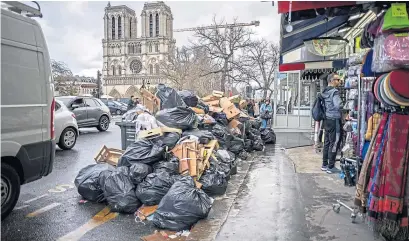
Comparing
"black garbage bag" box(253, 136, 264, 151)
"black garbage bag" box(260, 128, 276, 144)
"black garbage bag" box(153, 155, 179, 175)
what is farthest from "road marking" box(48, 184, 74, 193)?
"black garbage bag" box(260, 128, 276, 144)

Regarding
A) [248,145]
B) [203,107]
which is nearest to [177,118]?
[203,107]

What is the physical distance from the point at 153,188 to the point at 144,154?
2.35ft

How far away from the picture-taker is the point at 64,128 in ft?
31.4

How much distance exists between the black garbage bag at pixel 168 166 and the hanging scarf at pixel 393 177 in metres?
2.70

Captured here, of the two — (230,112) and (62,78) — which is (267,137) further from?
(62,78)

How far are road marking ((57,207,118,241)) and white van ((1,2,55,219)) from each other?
0.86 m

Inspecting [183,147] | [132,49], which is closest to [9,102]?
[183,147]

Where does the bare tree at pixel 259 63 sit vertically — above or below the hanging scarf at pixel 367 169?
above

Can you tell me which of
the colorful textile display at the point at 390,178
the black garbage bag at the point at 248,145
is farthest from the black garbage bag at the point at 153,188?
the black garbage bag at the point at 248,145

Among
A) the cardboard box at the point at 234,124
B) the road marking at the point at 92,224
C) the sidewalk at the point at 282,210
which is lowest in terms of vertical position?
the road marking at the point at 92,224

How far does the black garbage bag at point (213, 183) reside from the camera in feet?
17.1

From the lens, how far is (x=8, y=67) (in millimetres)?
3918

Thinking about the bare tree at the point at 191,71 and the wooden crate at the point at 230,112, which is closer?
the wooden crate at the point at 230,112

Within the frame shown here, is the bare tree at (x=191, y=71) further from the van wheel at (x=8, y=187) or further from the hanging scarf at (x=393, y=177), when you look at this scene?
the hanging scarf at (x=393, y=177)
